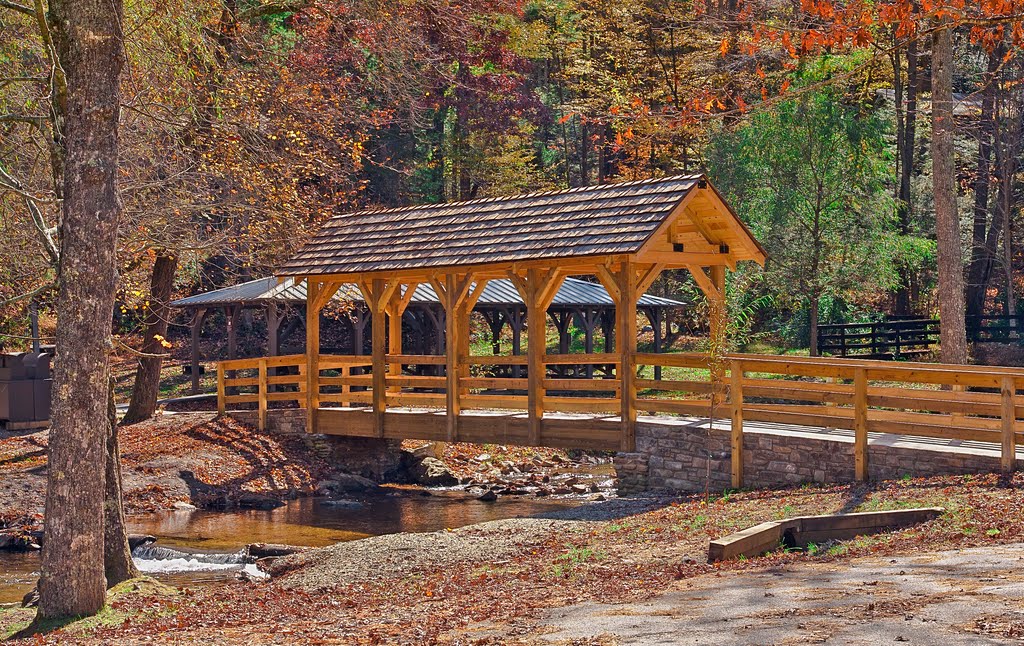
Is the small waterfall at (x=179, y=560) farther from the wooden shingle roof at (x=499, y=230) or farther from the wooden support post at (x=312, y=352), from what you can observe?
the wooden support post at (x=312, y=352)

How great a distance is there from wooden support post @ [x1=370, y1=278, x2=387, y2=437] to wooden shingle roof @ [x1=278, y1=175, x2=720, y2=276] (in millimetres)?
627

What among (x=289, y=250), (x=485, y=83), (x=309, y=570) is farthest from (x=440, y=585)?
(x=485, y=83)

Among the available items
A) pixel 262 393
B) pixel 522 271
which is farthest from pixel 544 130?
pixel 522 271

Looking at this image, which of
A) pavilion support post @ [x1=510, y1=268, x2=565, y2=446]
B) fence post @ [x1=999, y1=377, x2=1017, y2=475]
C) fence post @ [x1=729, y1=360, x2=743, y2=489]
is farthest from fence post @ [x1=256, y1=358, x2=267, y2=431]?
fence post @ [x1=999, y1=377, x2=1017, y2=475]

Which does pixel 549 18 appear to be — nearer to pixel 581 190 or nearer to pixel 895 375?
pixel 581 190

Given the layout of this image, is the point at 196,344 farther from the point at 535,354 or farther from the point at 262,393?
the point at 535,354

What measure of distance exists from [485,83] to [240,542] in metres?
25.7

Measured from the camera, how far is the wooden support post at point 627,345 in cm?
1666

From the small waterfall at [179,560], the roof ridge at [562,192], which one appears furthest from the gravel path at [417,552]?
the roof ridge at [562,192]

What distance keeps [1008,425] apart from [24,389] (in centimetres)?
1744

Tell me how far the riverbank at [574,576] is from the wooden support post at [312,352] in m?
8.06

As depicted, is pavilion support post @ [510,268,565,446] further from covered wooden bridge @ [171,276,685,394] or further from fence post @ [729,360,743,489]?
covered wooden bridge @ [171,276,685,394]

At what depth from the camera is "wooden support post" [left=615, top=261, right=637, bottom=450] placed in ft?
54.6

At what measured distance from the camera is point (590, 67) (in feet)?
131
